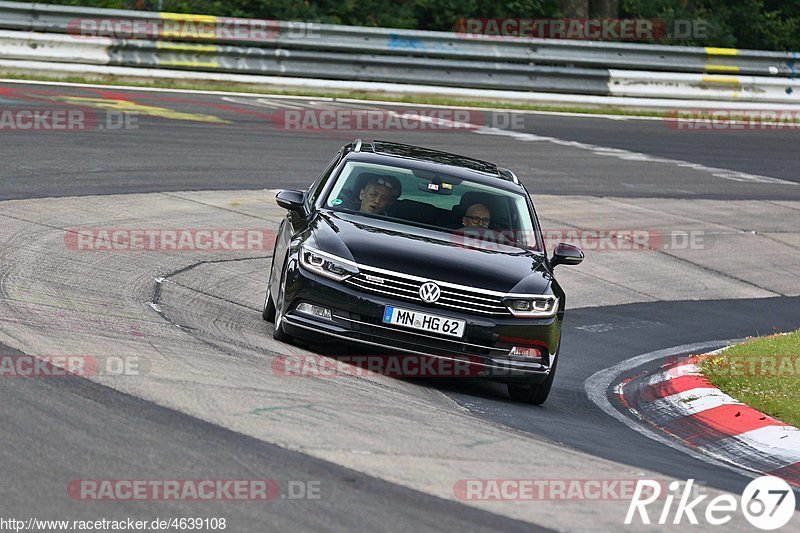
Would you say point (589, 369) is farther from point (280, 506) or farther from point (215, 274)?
point (280, 506)

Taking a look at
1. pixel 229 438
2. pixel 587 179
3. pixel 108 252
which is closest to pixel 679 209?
pixel 587 179

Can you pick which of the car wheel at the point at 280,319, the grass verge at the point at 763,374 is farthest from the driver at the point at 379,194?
the grass verge at the point at 763,374

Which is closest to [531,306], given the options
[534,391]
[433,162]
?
[534,391]

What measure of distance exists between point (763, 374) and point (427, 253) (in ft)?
9.63

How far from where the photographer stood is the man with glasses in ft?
32.3

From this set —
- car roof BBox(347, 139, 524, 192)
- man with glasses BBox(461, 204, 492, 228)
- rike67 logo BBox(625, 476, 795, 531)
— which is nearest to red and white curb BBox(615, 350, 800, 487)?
rike67 logo BBox(625, 476, 795, 531)

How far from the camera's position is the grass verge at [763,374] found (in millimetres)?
9133

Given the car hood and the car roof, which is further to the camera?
the car roof

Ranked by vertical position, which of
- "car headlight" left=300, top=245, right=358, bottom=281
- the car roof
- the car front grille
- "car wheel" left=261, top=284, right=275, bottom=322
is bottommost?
"car wheel" left=261, top=284, right=275, bottom=322

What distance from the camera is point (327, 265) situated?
8789 millimetres

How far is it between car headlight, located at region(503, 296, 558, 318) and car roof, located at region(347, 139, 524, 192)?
1.64 m

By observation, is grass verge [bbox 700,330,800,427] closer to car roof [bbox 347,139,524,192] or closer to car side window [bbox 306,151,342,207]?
car roof [bbox 347,139,524,192]

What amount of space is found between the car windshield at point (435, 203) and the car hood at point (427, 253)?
0.18 metres

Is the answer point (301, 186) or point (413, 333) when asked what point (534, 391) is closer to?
point (413, 333)
